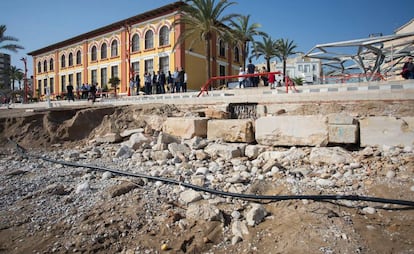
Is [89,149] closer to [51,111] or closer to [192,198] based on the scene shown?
[51,111]

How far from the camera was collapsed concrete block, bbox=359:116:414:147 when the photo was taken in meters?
4.62

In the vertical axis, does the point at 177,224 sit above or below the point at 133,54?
below

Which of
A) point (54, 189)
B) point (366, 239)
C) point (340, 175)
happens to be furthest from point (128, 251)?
point (340, 175)

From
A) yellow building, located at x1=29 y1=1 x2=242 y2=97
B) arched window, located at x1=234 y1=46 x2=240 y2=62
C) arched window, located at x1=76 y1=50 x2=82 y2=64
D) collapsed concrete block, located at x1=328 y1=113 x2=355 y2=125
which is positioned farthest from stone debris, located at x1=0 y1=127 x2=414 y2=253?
arched window, located at x1=76 y1=50 x2=82 y2=64

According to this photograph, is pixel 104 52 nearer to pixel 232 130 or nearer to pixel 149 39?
pixel 149 39

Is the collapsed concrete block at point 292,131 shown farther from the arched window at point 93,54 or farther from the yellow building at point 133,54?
the arched window at point 93,54

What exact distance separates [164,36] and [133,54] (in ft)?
14.2

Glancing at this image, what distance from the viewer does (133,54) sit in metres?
26.8

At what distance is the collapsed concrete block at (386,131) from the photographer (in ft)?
15.2

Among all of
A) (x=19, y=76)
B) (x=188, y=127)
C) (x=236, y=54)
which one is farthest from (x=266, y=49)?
(x=19, y=76)

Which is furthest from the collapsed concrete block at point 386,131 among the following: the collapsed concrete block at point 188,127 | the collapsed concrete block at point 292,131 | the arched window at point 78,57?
the arched window at point 78,57

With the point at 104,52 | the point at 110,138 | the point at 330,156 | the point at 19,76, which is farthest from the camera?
the point at 19,76

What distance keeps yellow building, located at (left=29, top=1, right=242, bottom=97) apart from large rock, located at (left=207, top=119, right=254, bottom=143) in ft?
50.0

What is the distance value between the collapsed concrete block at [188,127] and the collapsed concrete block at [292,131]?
5.19 feet
